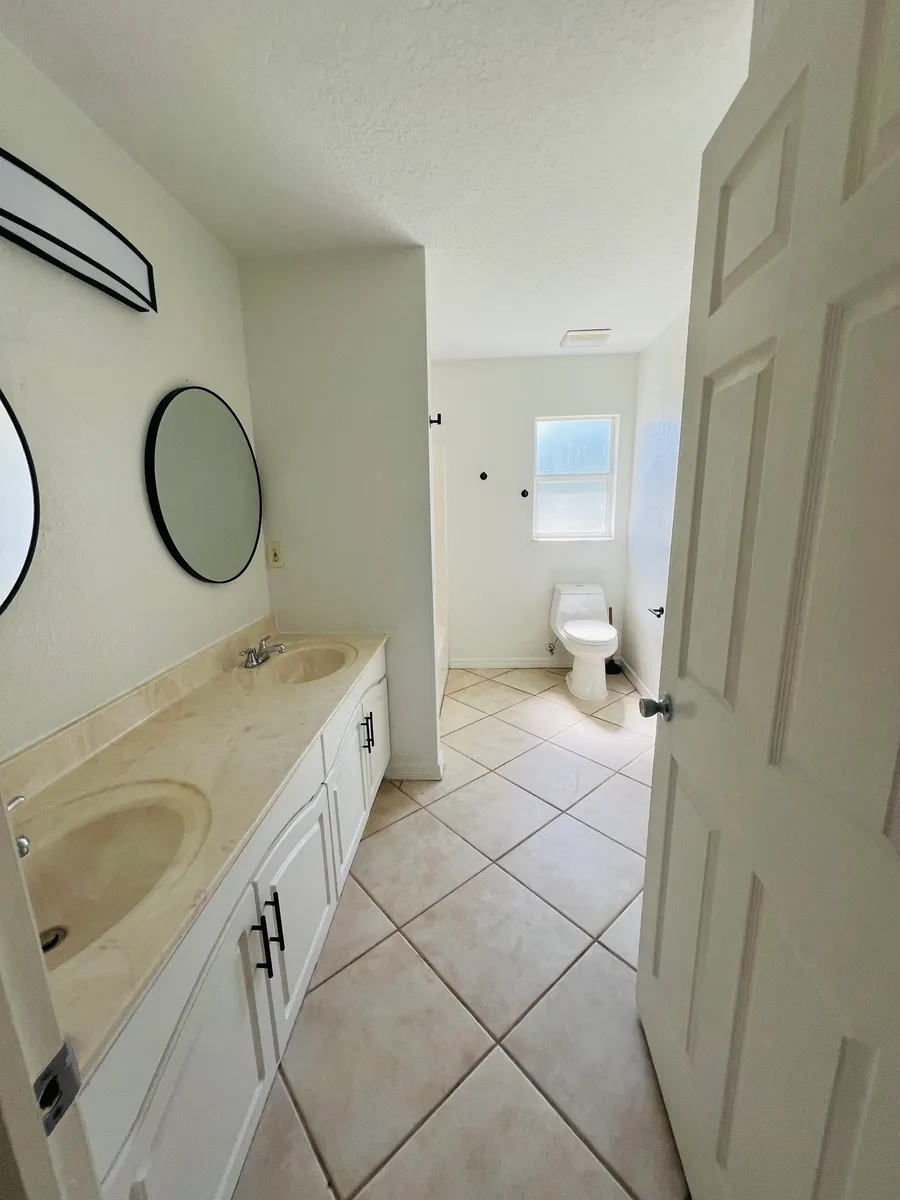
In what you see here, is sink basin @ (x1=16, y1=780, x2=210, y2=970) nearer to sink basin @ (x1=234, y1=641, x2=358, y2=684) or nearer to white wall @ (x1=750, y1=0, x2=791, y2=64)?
sink basin @ (x1=234, y1=641, x2=358, y2=684)

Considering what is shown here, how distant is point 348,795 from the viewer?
1.63 meters

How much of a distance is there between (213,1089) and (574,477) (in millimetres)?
3535

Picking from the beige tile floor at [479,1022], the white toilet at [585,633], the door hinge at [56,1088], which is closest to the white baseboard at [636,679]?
the white toilet at [585,633]

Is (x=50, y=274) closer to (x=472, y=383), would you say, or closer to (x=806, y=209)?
(x=806, y=209)

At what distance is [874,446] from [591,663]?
2.77m

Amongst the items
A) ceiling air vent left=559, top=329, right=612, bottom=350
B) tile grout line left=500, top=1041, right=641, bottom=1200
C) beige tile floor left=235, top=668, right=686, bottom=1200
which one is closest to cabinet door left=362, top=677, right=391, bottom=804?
beige tile floor left=235, top=668, right=686, bottom=1200

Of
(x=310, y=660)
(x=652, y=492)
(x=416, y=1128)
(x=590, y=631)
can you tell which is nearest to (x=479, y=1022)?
(x=416, y=1128)

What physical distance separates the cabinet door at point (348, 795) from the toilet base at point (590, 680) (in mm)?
1844

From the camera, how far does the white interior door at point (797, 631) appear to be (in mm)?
472

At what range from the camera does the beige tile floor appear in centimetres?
97

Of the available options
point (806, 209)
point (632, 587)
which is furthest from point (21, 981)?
point (632, 587)

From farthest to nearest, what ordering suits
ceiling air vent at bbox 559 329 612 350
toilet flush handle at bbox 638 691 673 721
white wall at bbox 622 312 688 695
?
ceiling air vent at bbox 559 329 612 350 < white wall at bbox 622 312 688 695 < toilet flush handle at bbox 638 691 673 721

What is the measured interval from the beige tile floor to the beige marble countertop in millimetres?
769

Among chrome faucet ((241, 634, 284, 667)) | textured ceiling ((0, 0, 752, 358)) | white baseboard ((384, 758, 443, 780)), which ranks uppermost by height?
textured ceiling ((0, 0, 752, 358))
